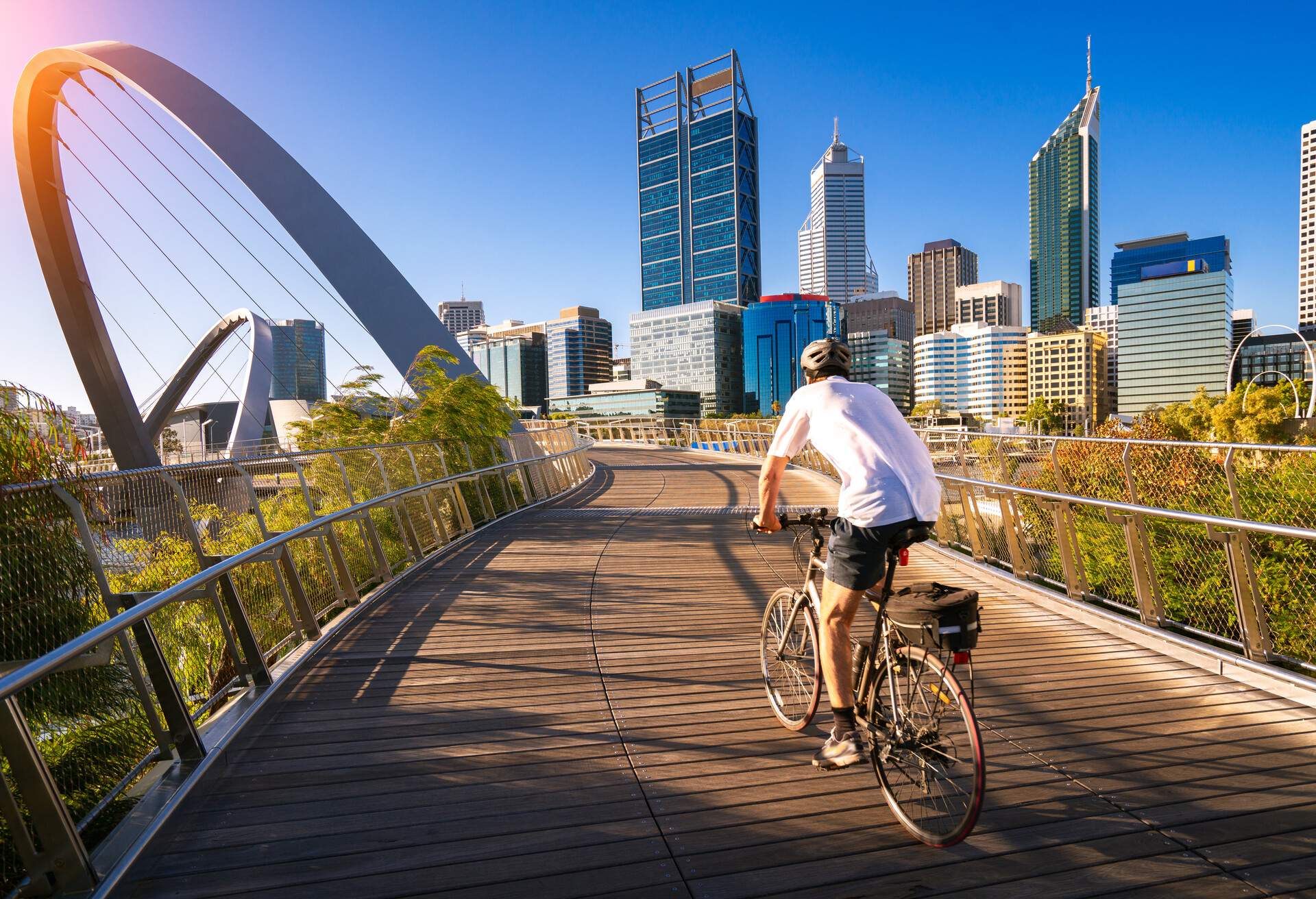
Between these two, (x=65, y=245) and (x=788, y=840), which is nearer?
(x=788, y=840)

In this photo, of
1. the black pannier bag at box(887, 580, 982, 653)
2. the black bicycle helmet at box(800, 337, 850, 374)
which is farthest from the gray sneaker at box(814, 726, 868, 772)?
the black bicycle helmet at box(800, 337, 850, 374)

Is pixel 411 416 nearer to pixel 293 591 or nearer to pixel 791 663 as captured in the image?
pixel 293 591

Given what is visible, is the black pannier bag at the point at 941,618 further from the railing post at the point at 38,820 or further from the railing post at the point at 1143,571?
the railing post at the point at 1143,571

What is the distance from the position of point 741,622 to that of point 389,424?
10.3m

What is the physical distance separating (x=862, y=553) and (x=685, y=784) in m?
1.20

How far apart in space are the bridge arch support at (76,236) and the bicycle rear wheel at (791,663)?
599 inches

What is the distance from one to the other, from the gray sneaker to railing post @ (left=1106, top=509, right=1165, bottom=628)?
323cm

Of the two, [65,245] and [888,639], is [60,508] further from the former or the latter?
[65,245]

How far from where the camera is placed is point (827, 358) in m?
3.24

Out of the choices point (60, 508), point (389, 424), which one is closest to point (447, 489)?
point (389, 424)

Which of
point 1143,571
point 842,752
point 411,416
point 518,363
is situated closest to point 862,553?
point 842,752

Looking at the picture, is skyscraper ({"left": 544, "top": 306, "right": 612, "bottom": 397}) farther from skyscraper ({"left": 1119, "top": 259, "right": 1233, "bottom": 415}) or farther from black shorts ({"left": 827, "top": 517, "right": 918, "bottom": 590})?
black shorts ({"left": 827, "top": 517, "right": 918, "bottom": 590})

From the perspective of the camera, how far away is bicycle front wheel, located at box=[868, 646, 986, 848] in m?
2.57

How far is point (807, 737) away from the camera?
12.2 feet
